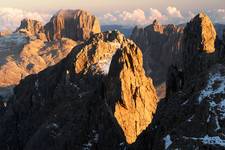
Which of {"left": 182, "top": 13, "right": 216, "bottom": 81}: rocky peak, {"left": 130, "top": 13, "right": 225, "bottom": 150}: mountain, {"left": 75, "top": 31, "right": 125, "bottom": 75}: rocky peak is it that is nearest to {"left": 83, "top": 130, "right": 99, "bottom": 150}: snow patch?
{"left": 182, "top": 13, "right": 216, "bottom": 81}: rocky peak

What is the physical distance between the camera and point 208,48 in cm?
15962

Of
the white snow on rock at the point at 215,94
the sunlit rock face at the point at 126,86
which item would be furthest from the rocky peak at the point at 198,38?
the white snow on rock at the point at 215,94

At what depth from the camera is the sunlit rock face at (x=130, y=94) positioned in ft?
469

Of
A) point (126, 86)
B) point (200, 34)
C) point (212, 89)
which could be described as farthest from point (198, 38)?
point (212, 89)

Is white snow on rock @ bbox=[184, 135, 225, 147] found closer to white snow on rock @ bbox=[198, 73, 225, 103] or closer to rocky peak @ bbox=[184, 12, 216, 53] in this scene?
white snow on rock @ bbox=[198, 73, 225, 103]

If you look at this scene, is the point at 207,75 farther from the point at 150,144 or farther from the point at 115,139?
the point at 115,139

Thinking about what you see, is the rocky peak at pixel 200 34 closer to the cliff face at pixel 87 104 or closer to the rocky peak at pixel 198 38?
the rocky peak at pixel 198 38

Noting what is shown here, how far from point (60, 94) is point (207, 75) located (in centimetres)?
8946

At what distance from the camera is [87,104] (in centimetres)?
14738

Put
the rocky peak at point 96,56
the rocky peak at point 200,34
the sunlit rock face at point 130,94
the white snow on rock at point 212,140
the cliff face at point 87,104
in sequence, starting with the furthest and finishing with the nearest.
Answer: the rocky peak at point 96,56 < the rocky peak at point 200,34 < the sunlit rock face at point 130,94 < the cliff face at point 87,104 < the white snow on rock at point 212,140

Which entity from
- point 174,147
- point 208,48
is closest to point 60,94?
point 208,48

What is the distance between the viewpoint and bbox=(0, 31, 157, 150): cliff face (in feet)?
453

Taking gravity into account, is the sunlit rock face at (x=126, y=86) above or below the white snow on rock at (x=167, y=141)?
below

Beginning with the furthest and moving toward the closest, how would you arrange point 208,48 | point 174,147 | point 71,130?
point 208,48 → point 71,130 → point 174,147
